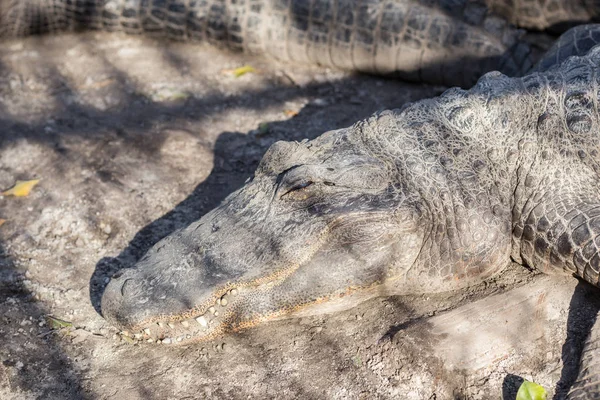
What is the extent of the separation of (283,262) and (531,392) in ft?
3.77

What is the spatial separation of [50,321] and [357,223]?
1.57 meters

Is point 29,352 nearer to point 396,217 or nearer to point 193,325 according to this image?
point 193,325

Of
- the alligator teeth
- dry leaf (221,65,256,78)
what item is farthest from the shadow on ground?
dry leaf (221,65,256,78)

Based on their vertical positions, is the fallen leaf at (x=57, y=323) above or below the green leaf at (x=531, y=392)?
below

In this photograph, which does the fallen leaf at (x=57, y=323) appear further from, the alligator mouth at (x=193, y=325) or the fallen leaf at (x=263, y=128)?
the fallen leaf at (x=263, y=128)

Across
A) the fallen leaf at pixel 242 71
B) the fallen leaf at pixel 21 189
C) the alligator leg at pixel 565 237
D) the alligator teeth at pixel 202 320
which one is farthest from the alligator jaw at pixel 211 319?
the fallen leaf at pixel 242 71

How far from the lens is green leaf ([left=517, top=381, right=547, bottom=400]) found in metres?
2.76

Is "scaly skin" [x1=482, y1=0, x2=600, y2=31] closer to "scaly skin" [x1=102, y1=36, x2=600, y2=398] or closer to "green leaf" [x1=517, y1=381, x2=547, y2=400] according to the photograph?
"scaly skin" [x1=102, y1=36, x2=600, y2=398]

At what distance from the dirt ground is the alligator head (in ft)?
0.60

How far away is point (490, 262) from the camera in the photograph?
327cm

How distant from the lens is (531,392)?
2771 millimetres

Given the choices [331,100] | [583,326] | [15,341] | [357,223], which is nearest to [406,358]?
[357,223]

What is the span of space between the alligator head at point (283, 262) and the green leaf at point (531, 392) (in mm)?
708

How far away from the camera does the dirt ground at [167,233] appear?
9.81 feet
